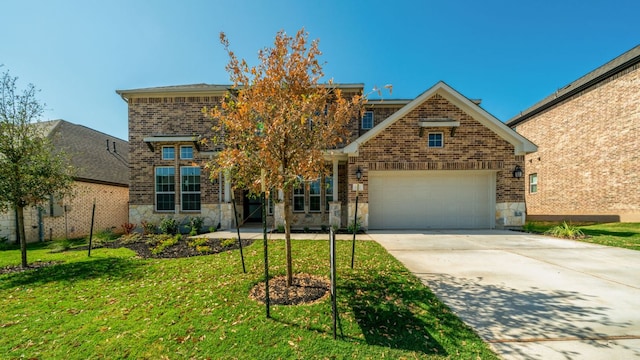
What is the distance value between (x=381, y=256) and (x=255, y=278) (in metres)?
3.22

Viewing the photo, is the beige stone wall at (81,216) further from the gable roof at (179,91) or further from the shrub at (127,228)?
the gable roof at (179,91)

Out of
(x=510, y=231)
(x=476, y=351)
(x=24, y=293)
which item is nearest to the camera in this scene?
(x=476, y=351)

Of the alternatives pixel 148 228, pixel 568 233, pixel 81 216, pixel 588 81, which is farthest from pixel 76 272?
pixel 588 81

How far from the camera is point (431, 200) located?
11328mm

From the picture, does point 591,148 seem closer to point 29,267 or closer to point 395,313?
point 395,313

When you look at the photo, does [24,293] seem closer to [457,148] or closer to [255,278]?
[255,278]

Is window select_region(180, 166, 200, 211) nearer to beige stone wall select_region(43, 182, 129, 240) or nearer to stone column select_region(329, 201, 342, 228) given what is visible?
beige stone wall select_region(43, 182, 129, 240)

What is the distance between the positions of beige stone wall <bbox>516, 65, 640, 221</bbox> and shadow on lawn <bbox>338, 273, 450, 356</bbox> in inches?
603

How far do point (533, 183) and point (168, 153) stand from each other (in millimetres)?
23538

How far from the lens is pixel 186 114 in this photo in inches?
479

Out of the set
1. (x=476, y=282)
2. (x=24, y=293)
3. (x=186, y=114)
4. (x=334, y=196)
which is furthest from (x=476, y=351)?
(x=186, y=114)

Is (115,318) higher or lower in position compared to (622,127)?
lower

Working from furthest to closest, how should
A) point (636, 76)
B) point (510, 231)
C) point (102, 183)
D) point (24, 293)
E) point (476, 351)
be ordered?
1. point (102, 183)
2. point (636, 76)
3. point (510, 231)
4. point (24, 293)
5. point (476, 351)

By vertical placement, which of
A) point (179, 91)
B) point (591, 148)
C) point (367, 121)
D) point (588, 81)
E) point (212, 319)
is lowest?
point (212, 319)
